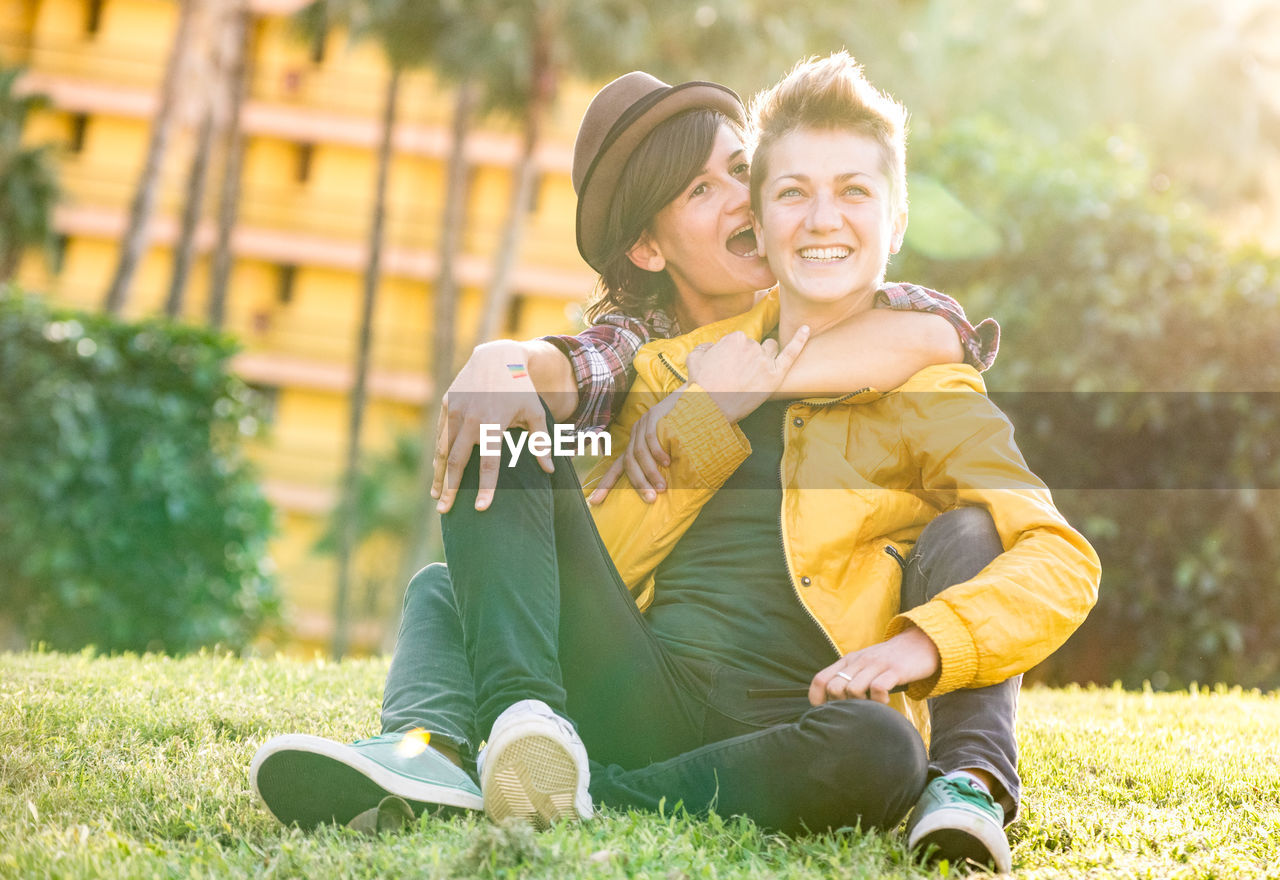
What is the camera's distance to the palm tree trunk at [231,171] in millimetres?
18672

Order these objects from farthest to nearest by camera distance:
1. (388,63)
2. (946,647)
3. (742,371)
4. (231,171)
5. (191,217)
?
(231,171), (191,217), (388,63), (742,371), (946,647)

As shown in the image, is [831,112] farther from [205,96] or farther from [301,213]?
[301,213]

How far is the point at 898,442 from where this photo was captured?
248 cm

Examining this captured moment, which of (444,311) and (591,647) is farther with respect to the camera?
(444,311)

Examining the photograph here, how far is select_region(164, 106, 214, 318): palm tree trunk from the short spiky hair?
1441 centimetres

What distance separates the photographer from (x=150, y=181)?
1576cm

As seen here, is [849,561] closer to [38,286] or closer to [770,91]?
[770,91]

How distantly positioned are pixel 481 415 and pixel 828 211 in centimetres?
85

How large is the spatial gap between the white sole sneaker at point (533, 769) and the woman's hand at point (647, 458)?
0.58 m

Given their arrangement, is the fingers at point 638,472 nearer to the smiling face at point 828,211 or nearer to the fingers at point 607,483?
the fingers at point 607,483

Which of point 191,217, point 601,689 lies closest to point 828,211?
point 601,689

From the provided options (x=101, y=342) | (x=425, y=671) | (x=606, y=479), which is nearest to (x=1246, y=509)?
(x=606, y=479)

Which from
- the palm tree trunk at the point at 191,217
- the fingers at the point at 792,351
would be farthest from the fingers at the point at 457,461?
the palm tree trunk at the point at 191,217

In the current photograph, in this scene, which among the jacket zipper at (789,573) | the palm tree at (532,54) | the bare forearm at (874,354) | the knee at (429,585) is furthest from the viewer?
the palm tree at (532,54)
